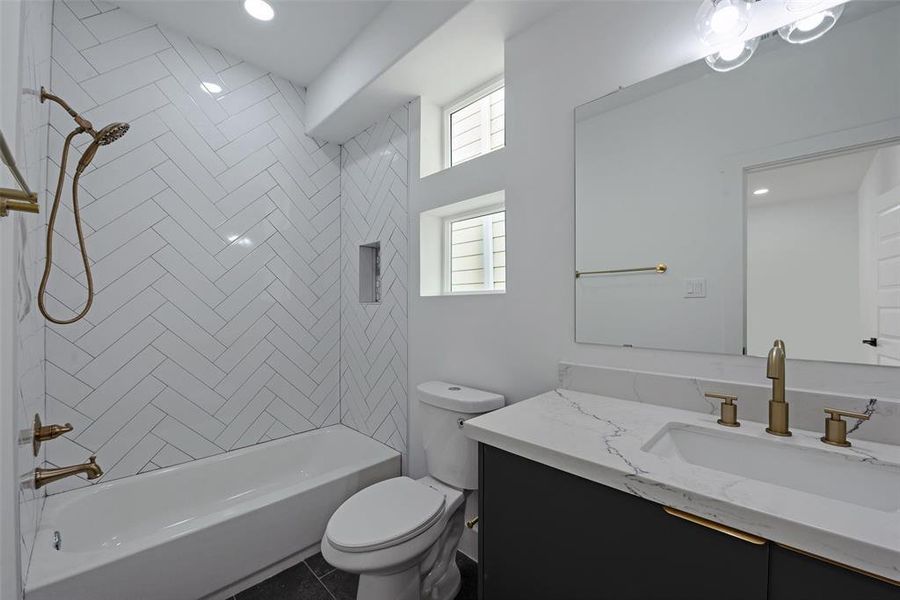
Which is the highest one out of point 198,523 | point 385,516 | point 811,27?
point 811,27

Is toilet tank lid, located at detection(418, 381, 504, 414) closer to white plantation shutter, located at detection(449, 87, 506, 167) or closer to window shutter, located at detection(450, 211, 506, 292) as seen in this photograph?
window shutter, located at detection(450, 211, 506, 292)

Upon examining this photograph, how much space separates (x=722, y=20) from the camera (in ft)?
3.52

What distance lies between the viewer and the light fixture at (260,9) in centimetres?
184

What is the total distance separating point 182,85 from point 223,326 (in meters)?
1.39

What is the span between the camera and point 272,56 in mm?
2248

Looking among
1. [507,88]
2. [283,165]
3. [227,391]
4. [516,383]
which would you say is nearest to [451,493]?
[516,383]

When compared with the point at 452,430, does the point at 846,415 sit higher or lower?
higher

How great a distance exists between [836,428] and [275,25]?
2817 millimetres

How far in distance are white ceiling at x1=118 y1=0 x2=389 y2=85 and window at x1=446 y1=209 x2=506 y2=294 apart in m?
1.18

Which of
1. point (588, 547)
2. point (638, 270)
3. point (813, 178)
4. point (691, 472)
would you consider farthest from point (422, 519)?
point (813, 178)

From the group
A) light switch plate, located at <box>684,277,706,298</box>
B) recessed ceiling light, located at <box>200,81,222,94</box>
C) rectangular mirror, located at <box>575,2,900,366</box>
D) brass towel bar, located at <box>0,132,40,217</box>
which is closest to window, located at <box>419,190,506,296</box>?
rectangular mirror, located at <box>575,2,900,366</box>

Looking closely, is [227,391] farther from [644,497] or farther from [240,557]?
[644,497]

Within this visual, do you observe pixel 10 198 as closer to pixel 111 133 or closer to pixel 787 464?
pixel 111 133

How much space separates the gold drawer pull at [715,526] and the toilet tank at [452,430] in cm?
93
